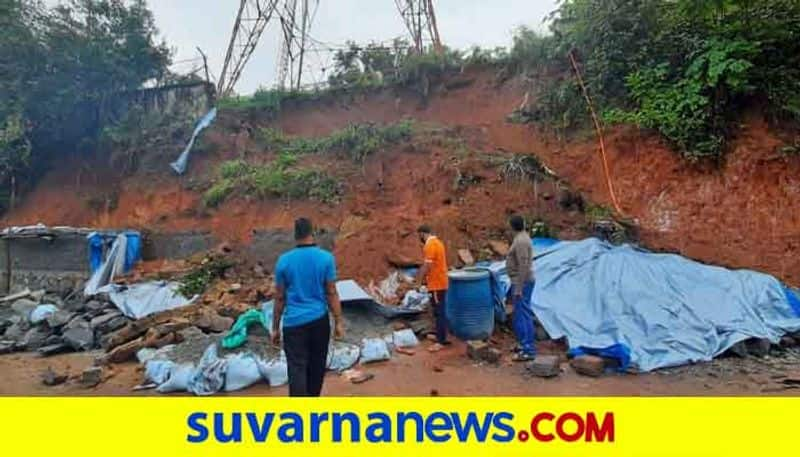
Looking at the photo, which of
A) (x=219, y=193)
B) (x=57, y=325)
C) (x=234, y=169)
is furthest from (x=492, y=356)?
(x=234, y=169)

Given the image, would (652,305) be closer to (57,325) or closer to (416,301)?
(416,301)

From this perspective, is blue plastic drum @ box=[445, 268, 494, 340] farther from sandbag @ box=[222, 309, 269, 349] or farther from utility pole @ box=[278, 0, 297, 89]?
utility pole @ box=[278, 0, 297, 89]

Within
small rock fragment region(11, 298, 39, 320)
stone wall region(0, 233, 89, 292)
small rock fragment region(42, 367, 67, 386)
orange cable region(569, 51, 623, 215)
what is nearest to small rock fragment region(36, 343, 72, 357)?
small rock fragment region(42, 367, 67, 386)

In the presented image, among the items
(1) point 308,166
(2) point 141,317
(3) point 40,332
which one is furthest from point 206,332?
(1) point 308,166

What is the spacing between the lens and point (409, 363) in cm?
566

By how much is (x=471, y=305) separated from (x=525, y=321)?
0.70 metres

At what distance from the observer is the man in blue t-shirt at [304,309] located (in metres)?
3.70

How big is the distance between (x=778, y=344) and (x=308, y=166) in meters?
8.68

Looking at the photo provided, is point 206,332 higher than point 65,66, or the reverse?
point 65,66

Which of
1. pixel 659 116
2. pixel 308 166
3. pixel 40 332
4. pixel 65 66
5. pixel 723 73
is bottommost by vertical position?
pixel 40 332

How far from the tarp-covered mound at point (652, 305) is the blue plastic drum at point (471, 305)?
2.13ft

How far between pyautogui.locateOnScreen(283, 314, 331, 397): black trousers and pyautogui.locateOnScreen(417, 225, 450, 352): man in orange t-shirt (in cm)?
238

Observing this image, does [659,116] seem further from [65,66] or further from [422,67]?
[65,66]

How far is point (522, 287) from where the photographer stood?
5688 millimetres
